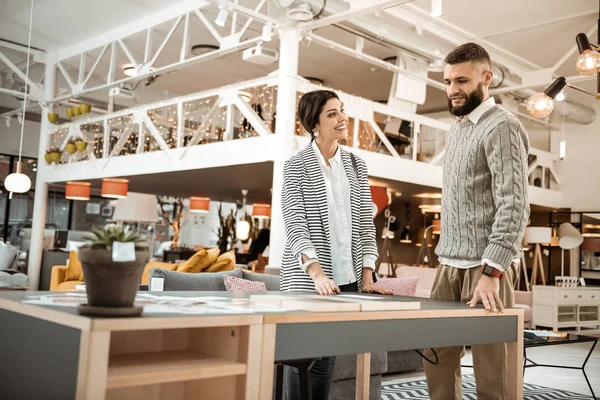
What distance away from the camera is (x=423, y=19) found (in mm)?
9008

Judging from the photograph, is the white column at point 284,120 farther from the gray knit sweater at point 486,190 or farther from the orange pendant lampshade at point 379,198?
the gray knit sweater at point 486,190

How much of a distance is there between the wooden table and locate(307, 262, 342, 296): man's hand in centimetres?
37

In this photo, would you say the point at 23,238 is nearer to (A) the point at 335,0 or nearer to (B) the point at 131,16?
(B) the point at 131,16

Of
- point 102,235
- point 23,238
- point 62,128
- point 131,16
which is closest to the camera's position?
point 102,235

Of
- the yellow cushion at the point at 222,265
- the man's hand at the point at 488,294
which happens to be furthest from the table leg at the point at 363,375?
the yellow cushion at the point at 222,265

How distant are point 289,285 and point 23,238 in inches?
567

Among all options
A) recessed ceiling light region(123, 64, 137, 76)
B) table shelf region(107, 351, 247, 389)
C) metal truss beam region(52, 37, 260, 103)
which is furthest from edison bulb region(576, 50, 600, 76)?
recessed ceiling light region(123, 64, 137, 76)

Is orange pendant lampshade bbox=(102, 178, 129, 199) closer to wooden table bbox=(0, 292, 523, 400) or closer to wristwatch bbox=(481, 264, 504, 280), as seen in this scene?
wooden table bbox=(0, 292, 523, 400)

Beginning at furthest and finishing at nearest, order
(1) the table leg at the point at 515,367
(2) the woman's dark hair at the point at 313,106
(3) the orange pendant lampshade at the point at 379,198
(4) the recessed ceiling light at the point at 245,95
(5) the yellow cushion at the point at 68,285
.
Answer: (3) the orange pendant lampshade at the point at 379,198, (4) the recessed ceiling light at the point at 245,95, (5) the yellow cushion at the point at 68,285, (2) the woman's dark hair at the point at 313,106, (1) the table leg at the point at 515,367

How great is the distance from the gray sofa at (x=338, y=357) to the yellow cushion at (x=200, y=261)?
435 mm

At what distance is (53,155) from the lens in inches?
478

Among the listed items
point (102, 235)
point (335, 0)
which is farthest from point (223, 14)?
point (102, 235)

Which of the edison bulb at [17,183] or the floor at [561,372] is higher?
the edison bulb at [17,183]

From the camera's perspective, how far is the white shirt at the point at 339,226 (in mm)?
2508
